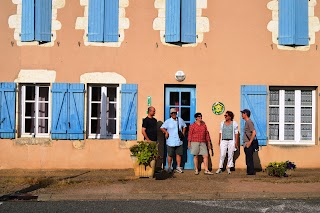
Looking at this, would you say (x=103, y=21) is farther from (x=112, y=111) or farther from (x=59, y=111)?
(x=59, y=111)

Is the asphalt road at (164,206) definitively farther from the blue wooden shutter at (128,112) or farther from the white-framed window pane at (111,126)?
the white-framed window pane at (111,126)

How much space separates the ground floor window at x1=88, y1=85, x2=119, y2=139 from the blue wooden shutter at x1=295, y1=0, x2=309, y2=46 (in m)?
4.74

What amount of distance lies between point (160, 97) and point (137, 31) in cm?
175

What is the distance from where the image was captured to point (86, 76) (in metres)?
12.9

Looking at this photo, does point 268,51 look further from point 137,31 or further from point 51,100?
point 51,100

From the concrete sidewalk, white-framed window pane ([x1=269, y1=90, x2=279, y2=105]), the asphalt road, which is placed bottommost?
the asphalt road

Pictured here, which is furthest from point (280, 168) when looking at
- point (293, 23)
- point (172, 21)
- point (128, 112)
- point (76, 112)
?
point (76, 112)

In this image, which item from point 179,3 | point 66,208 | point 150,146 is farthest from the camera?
point 179,3

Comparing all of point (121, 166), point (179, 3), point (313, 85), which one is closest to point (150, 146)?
point (121, 166)

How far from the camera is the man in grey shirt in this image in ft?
40.0

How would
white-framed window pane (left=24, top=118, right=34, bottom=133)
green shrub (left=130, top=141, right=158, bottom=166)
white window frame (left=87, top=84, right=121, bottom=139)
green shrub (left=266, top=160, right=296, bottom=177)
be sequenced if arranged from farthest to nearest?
white-framed window pane (left=24, top=118, right=34, bottom=133) < white window frame (left=87, top=84, right=121, bottom=139) < green shrub (left=266, top=160, right=296, bottom=177) < green shrub (left=130, top=141, right=158, bottom=166)

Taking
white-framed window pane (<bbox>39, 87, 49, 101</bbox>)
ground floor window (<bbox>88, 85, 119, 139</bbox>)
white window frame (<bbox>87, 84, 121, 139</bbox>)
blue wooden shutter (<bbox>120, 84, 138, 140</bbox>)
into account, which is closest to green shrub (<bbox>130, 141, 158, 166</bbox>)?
blue wooden shutter (<bbox>120, 84, 138, 140</bbox>)

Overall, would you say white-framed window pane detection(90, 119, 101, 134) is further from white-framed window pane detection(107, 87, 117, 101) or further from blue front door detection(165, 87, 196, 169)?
blue front door detection(165, 87, 196, 169)

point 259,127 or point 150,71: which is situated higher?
point 150,71
